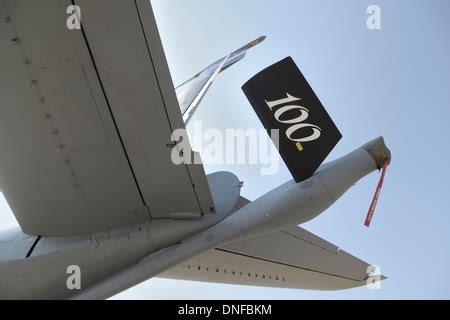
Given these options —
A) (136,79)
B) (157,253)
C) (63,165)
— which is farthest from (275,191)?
(63,165)

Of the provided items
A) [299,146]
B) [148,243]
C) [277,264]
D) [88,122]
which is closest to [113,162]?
[88,122]

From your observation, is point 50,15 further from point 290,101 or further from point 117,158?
point 290,101

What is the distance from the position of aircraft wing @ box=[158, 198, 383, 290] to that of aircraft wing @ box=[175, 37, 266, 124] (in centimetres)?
247

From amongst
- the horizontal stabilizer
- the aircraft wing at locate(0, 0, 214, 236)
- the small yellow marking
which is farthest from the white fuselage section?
the horizontal stabilizer

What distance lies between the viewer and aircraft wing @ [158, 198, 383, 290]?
699 cm

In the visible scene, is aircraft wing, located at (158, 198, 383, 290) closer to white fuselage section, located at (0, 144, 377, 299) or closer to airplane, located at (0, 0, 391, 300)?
airplane, located at (0, 0, 391, 300)


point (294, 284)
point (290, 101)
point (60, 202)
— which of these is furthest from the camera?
point (294, 284)

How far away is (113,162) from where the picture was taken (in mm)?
5219

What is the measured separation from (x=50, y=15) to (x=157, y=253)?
320cm

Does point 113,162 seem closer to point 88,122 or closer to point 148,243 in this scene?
point 88,122

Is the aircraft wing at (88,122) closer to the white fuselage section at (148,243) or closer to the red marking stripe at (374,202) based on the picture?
the white fuselage section at (148,243)

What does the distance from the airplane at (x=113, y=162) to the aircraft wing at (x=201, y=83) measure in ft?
5.61

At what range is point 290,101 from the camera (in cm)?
492

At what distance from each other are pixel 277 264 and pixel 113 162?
3.69 meters
